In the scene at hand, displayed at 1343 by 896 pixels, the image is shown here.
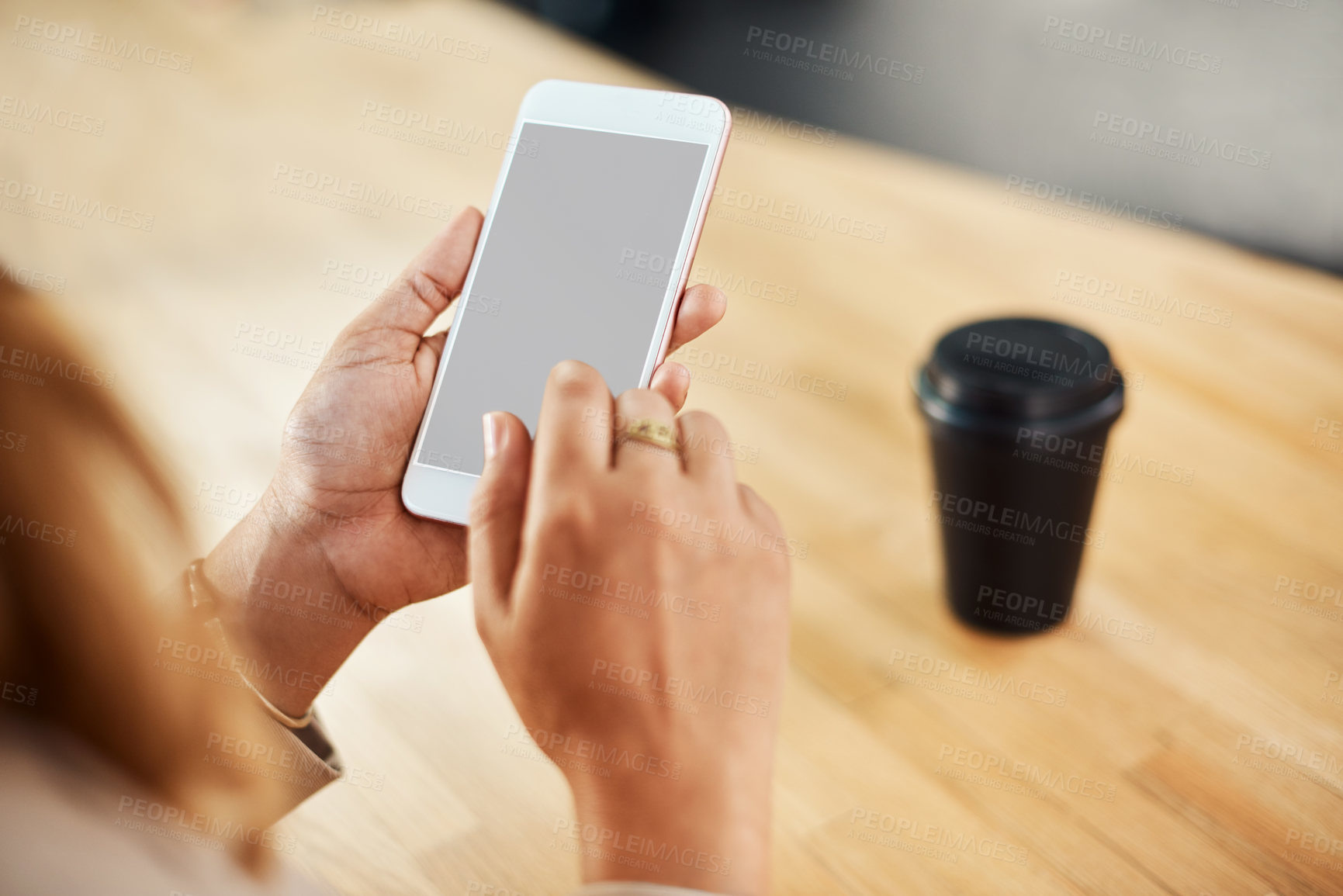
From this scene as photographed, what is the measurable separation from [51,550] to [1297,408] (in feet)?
4.81

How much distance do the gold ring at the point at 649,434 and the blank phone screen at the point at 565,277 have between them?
19 centimetres

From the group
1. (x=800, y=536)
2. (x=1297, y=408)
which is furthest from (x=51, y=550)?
(x=1297, y=408)

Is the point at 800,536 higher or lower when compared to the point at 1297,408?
lower

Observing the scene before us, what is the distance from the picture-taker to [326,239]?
183 centimetres

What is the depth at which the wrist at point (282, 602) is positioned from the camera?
29.7 inches

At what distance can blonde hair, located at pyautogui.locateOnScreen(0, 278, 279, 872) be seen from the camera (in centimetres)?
44

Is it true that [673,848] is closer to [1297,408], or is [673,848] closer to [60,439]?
[60,439]

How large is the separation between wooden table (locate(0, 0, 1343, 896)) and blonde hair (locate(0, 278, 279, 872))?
0.45 m

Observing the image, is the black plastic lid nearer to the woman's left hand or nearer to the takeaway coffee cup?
the takeaway coffee cup

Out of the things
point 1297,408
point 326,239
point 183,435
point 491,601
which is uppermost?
point 491,601

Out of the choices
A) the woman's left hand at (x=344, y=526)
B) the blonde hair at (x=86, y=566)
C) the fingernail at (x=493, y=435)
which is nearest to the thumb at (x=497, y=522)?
A: the fingernail at (x=493, y=435)

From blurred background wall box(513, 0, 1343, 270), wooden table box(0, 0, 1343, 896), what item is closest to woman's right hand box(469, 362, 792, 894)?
wooden table box(0, 0, 1343, 896)

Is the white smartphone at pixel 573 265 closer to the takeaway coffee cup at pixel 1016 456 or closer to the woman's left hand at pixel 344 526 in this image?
the woman's left hand at pixel 344 526

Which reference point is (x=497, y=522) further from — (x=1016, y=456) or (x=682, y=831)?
(x=1016, y=456)
